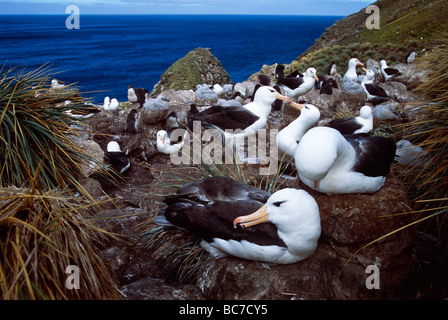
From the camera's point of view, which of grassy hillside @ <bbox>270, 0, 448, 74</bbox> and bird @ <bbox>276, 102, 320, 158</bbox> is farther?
grassy hillside @ <bbox>270, 0, 448, 74</bbox>

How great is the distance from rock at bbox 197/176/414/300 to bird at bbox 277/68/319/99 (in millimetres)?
7045

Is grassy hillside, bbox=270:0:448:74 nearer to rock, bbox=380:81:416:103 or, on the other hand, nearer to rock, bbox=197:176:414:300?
rock, bbox=380:81:416:103

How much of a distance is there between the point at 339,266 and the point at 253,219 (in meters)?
1.03

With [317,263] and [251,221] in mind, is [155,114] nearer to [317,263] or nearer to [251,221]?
[251,221]

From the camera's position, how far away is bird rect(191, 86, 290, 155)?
264 inches

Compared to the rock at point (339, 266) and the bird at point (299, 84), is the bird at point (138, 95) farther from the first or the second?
the rock at point (339, 266)

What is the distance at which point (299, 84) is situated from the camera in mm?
10078

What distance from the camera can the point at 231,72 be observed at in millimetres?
72812

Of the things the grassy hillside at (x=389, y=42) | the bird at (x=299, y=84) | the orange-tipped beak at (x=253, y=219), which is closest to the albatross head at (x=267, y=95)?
the bird at (x=299, y=84)

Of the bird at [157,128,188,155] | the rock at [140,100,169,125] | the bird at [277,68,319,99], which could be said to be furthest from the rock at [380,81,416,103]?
the rock at [140,100,169,125]

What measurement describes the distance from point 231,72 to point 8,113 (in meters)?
72.2

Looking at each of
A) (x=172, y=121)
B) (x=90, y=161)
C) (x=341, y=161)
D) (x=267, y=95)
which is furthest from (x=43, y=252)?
(x=172, y=121)
